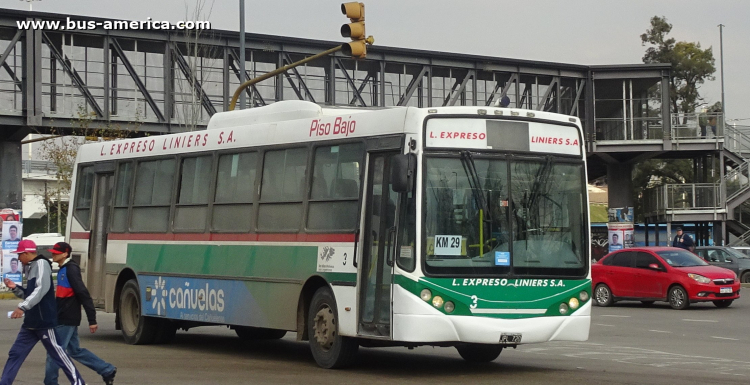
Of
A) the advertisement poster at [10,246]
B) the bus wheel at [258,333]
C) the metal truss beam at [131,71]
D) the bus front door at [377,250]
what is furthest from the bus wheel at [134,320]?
the metal truss beam at [131,71]

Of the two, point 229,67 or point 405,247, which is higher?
point 229,67

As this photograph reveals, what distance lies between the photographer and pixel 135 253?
688 inches

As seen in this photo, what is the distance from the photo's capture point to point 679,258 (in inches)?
1088

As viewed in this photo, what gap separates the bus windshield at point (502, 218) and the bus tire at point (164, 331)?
6.75 m

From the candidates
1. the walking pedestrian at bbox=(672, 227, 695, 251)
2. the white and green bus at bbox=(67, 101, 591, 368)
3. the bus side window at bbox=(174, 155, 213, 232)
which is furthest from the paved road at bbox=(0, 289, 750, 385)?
the walking pedestrian at bbox=(672, 227, 695, 251)

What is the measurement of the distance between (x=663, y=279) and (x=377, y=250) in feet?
→ 54.1

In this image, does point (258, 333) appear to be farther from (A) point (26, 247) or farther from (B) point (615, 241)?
(B) point (615, 241)

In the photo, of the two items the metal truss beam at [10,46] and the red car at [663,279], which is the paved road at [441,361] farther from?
the metal truss beam at [10,46]

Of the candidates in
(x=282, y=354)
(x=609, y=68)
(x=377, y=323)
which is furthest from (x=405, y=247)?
(x=609, y=68)

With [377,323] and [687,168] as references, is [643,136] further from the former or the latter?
[377,323]

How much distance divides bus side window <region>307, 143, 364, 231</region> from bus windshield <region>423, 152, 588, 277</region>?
121 centimetres

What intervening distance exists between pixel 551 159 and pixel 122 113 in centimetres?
3137

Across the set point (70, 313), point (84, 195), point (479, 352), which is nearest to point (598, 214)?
point (84, 195)

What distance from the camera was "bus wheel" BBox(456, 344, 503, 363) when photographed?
46.2 ft
